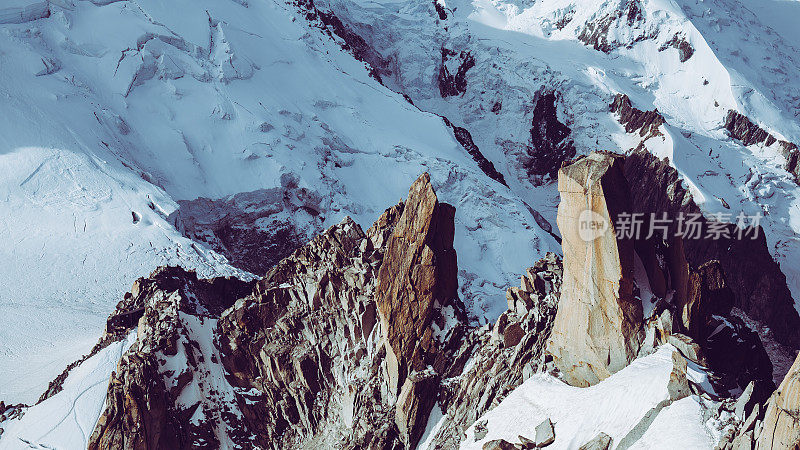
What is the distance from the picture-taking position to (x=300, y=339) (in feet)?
123

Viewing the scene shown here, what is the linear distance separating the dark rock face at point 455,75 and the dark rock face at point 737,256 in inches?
1162

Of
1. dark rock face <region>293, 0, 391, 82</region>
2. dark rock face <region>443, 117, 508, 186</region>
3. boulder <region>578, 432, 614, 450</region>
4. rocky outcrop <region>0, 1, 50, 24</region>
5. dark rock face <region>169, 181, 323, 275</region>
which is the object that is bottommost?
dark rock face <region>169, 181, 323, 275</region>

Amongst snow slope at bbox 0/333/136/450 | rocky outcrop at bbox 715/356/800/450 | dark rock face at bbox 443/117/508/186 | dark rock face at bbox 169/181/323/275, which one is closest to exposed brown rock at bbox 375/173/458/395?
snow slope at bbox 0/333/136/450

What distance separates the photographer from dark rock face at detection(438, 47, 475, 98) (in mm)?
104875

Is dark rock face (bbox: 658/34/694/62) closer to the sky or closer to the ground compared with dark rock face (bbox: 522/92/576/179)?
closer to the sky

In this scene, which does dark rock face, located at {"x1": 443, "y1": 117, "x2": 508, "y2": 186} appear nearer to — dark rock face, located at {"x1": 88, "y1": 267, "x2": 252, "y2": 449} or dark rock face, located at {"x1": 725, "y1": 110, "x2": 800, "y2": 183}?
dark rock face, located at {"x1": 725, "y1": 110, "x2": 800, "y2": 183}

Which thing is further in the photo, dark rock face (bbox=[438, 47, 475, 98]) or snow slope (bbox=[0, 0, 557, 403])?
dark rock face (bbox=[438, 47, 475, 98])

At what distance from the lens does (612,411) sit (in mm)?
22750

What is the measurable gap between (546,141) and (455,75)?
18.4 metres

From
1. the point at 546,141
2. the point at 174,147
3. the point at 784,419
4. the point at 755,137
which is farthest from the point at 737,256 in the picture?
the point at 784,419

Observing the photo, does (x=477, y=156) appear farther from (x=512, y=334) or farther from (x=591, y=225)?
(x=591, y=225)

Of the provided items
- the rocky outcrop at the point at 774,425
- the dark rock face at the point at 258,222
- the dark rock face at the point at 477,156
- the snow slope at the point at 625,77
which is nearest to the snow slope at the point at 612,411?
the rocky outcrop at the point at 774,425

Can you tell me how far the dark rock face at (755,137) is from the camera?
8644 centimetres

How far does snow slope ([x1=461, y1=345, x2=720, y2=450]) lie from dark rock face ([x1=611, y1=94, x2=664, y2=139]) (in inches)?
2715
